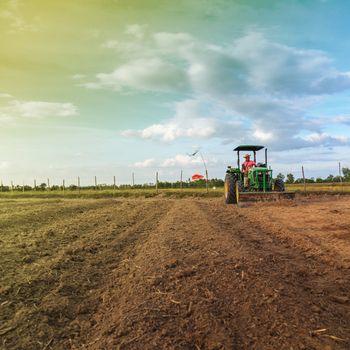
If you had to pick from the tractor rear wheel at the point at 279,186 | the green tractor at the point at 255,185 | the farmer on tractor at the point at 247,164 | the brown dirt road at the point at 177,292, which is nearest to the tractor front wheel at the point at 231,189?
the green tractor at the point at 255,185

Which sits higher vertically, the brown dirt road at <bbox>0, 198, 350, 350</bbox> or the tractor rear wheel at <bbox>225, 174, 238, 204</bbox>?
the tractor rear wheel at <bbox>225, 174, 238, 204</bbox>

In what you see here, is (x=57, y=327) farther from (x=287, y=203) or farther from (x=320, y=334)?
(x=287, y=203)

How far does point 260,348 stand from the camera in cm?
333

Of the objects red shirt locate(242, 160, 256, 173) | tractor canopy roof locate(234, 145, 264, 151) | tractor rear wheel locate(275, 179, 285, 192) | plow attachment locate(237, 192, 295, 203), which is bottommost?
plow attachment locate(237, 192, 295, 203)

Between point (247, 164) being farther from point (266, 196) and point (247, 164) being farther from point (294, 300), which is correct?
point (294, 300)

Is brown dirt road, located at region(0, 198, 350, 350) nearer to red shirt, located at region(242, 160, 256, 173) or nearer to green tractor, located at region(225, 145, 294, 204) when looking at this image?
green tractor, located at region(225, 145, 294, 204)

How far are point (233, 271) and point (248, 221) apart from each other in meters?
6.86

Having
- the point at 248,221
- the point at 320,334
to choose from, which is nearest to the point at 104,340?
the point at 320,334

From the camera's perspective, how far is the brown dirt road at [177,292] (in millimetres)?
3615

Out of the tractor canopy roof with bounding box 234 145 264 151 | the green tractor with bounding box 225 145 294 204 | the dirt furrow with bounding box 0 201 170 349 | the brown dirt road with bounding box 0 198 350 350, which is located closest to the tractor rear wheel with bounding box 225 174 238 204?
the green tractor with bounding box 225 145 294 204

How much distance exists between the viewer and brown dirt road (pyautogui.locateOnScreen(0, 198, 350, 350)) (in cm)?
362

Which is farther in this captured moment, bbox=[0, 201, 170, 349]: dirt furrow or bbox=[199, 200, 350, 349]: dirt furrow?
bbox=[0, 201, 170, 349]: dirt furrow

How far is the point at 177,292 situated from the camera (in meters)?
4.58

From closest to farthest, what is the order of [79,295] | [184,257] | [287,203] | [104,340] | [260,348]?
[260,348], [104,340], [79,295], [184,257], [287,203]
